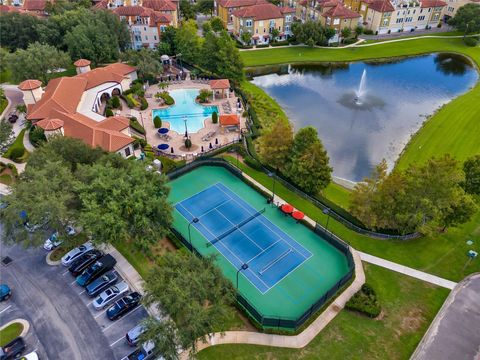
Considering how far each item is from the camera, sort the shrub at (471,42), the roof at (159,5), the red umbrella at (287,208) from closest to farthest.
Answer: the red umbrella at (287,208), the roof at (159,5), the shrub at (471,42)

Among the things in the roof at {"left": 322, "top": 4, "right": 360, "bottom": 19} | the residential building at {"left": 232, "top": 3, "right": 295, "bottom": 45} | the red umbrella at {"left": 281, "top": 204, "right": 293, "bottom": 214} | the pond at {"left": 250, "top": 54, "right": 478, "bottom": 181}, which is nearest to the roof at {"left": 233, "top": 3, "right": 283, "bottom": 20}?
the residential building at {"left": 232, "top": 3, "right": 295, "bottom": 45}

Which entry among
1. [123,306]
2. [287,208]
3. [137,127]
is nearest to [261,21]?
[137,127]

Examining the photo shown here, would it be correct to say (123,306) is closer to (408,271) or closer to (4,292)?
(4,292)

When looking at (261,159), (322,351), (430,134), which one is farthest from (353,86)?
(322,351)

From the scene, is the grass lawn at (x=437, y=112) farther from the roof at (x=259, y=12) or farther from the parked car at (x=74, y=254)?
the parked car at (x=74, y=254)

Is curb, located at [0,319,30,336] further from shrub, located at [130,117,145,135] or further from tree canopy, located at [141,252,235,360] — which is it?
shrub, located at [130,117,145,135]

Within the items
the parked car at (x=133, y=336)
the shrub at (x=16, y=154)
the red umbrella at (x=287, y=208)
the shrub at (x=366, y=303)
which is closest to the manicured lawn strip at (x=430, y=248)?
the red umbrella at (x=287, y=208)
